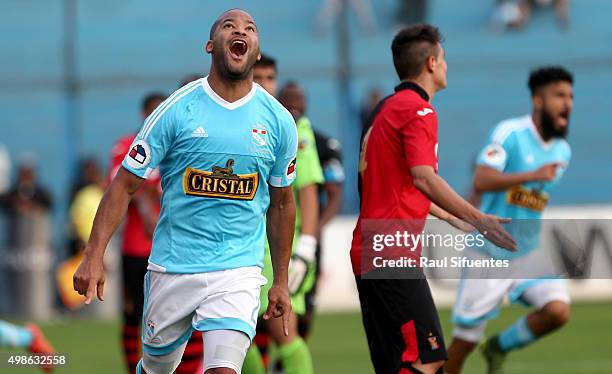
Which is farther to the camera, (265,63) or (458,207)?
(265,63)

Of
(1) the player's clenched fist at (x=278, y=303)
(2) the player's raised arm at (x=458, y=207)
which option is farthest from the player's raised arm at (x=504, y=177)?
(1) the player's clenched fist at (x=278, y=303)

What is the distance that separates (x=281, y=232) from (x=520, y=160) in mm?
3287

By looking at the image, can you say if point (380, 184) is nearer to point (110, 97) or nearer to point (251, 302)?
point (251, 302)

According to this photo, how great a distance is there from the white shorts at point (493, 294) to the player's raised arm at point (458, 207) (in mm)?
2648

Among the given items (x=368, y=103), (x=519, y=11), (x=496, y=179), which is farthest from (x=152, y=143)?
(x=519, y=11)

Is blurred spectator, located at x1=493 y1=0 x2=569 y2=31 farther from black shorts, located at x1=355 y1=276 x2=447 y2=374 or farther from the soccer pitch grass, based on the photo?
black shorts, located at x1=355 y1=276 x2=447 y2=374

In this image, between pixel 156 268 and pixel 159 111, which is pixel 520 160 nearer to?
pixel 156 268

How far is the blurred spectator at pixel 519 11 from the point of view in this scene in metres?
25.4

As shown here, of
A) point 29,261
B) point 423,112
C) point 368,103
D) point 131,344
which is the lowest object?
point 29,261

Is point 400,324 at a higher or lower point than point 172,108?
lower

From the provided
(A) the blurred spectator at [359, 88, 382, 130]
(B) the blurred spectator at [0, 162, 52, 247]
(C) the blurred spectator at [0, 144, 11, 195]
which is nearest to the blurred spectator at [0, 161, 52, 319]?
(B) the blurred spectator at [0, 162, 52, 247]

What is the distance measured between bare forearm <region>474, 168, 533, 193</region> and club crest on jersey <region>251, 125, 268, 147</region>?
9.90 feet

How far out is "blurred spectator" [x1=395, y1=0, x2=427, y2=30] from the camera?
81.4 ft

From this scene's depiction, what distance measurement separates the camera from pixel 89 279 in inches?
249
